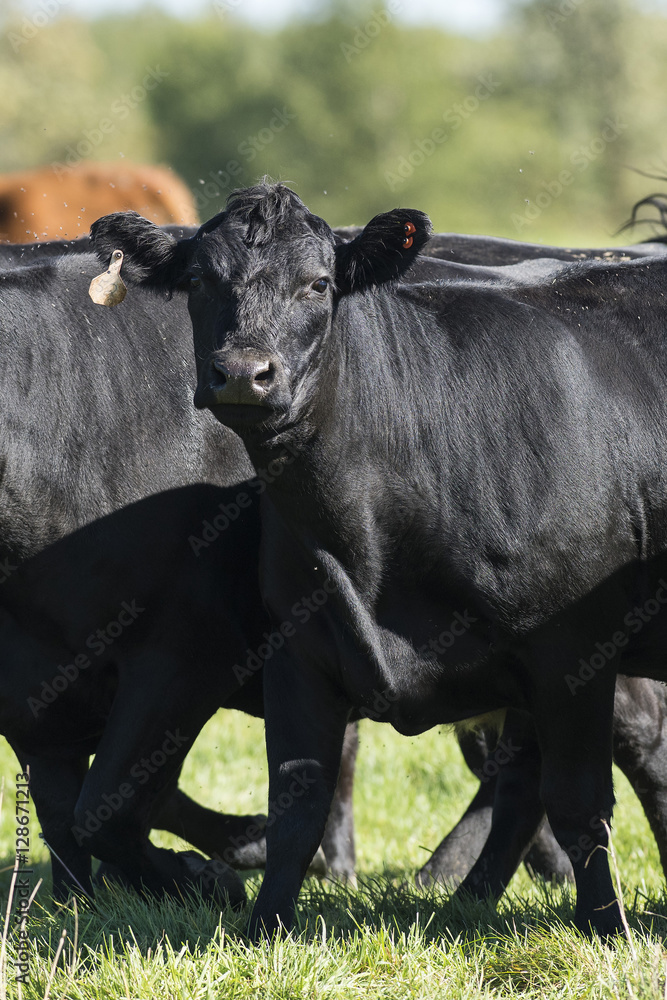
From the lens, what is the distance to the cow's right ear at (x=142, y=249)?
389 cm

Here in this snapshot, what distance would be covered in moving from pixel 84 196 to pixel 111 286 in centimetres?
1058

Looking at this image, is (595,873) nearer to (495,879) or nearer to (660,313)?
(495,879)

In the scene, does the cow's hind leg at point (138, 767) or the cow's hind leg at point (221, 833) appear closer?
the cow's hind leg at point (138, 767)

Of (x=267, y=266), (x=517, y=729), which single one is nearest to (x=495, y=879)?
(x=517, y=729)

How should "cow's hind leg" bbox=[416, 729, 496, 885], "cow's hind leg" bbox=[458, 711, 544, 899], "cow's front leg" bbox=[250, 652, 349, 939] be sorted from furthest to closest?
"cow's hind leg" bbox=[416, 729, 496, 885] < "cow's hind leg" bbox=[458, 711, 544, 899] < "cow's front leg" bbox=[250, 652, 349, 939]

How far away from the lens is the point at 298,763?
3.90 metres

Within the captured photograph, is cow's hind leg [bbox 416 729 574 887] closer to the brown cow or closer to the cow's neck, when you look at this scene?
the cow's neck

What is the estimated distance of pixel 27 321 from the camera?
4309 mm

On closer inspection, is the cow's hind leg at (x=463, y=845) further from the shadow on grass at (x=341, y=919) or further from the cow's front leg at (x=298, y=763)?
the cow's front leg at (x=298, y=763)

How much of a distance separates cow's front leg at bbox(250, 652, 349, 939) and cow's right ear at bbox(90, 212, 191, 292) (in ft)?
4.18
